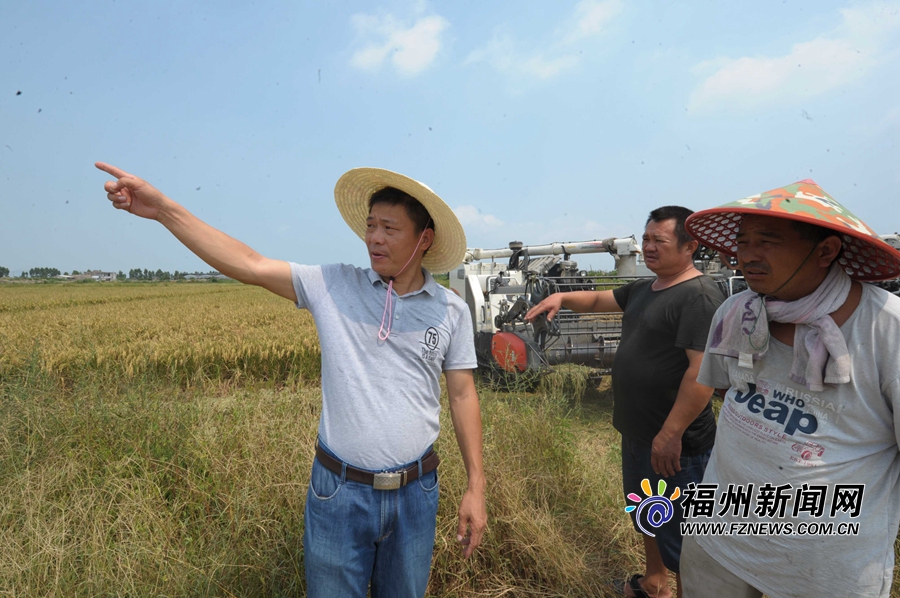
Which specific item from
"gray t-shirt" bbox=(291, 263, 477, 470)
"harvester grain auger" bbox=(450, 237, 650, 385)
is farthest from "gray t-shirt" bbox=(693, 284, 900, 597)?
"harvester grain auger" bbox=(450, 237, 650, 385)

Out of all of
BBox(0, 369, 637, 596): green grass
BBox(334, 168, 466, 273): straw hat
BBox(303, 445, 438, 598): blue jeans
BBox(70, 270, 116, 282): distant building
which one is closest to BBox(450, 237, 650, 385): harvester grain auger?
BBox(0, 369, 637, 596): green grass

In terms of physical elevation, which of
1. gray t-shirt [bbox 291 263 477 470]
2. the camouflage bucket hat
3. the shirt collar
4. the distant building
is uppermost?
the distant building

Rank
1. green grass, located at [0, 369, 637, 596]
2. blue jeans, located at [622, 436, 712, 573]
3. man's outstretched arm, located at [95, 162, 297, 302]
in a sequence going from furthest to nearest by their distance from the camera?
blue jeans, located at [622, 436, 712, 573], green grass, located at [0, 369, 637, 596], man's outstretched arm, located at [95, 162, 297, 302]

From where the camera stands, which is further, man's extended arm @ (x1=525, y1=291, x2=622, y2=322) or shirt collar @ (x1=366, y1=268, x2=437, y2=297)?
man's extended arm @ (x1=525, y1=291, x2=622, y2=322)

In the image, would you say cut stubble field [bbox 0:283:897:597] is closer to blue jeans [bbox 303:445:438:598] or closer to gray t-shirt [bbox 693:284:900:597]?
blue jeans [bbox 303:445:438:598]

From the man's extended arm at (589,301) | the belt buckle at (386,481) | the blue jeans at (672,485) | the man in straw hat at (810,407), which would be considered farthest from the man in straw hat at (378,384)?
the man's extended arm at (589,301)

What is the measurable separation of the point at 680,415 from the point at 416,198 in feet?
4.47

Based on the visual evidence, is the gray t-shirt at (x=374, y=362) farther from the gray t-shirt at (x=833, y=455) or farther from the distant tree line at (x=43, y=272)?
the distant tree line at (x=43, y=272)

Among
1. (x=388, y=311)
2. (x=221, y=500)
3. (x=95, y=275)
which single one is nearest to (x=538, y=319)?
(x=221, y=500)

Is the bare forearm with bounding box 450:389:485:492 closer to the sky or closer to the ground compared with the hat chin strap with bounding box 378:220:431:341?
closer to the ground

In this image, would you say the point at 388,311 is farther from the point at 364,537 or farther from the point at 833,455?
the point at 833,455

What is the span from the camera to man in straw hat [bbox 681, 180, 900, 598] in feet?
4.05

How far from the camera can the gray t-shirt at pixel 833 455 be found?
1.23m

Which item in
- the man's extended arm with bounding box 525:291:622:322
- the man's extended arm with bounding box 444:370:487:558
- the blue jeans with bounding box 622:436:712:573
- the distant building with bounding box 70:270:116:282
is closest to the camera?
the man's extended arm with bounding box 444:370:487:558
